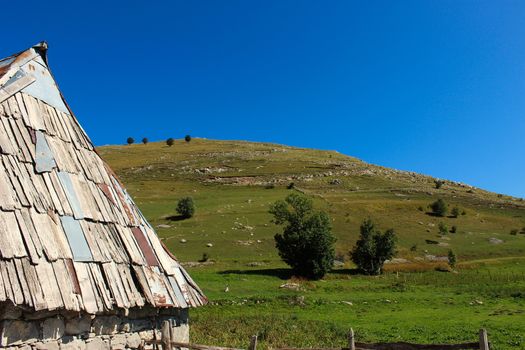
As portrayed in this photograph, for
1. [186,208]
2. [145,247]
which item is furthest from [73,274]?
[186,208]

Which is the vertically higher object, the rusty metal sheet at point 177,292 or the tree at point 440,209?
the tree at point 440,209

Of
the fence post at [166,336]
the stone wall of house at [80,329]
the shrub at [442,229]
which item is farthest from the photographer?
the shrub at [442,229]

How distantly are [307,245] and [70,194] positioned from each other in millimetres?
35403

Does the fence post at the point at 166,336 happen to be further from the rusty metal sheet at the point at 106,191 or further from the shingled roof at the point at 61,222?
the rusty metal sheet at the point at 106,191

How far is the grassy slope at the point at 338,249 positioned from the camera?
22938 mm

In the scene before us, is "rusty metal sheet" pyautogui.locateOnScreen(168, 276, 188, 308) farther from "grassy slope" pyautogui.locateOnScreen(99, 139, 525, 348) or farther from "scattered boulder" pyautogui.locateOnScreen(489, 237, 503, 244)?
"scattered boulder" pyautogui.locateOnScreen(489, 237, 503, 244)

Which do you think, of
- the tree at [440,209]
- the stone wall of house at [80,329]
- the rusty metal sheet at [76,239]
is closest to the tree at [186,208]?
the tree at [440,209]

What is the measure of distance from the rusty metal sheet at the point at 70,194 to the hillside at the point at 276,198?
38.2 metres

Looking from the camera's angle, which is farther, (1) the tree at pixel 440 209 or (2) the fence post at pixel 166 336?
(1) the tree at pixel 440 209

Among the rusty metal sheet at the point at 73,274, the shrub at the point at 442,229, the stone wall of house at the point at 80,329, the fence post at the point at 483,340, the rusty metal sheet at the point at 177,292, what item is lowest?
the fence post at the point at 483,340

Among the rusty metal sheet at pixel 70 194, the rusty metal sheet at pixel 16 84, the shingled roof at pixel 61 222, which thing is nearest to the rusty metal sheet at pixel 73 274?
the shingled roof at pixel 61 222

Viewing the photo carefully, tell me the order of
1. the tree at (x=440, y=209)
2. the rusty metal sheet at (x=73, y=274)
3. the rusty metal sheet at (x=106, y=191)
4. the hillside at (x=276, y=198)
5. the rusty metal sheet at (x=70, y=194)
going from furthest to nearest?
the tree at (x=440, y=209), the hillside at (x=276, y=198), the rusty metal sheet at (x=106, y=191), the rusty metal sheet at (x=70, y=194), the rusty metal sheet at (x=73, y=274)

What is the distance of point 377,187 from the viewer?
98875mm

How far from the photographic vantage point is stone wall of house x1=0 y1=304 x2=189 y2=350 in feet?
22.4
